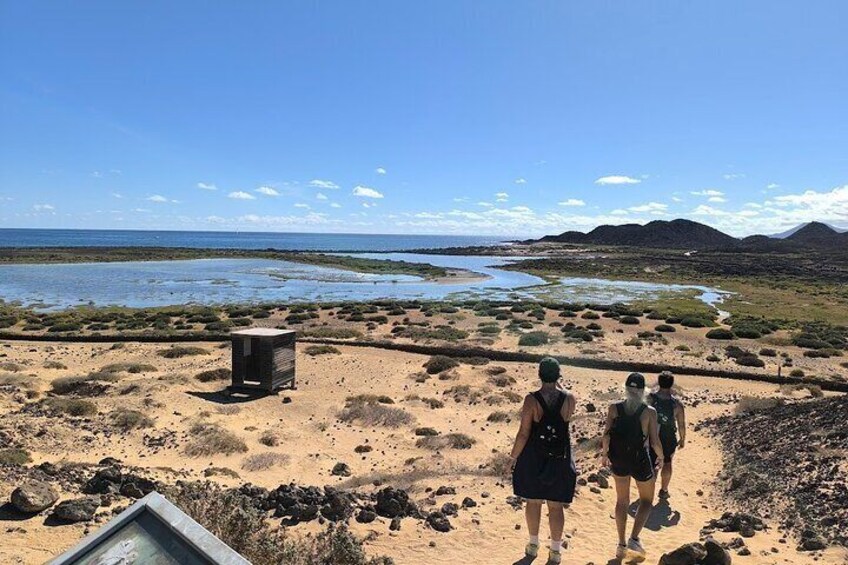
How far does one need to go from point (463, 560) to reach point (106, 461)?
7.57 metres

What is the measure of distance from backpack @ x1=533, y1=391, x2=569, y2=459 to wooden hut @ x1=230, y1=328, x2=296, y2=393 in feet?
46.4

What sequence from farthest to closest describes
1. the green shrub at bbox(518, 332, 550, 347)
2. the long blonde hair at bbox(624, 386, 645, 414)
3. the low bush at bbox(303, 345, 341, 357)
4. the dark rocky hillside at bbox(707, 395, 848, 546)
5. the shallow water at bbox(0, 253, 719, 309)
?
the shallow water at bbox(0, 253, 719, 309), the green shrub at bbox(518, 332, 550, 347), the low bush at bbox(303, 345, 341, 357), the dark rocky hillside at bbox(707, 395, 848, 546), the long blonde hair at bbox(624, 386, 645, 414)

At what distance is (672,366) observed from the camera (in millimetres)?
24234

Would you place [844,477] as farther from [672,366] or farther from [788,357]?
[788,357]

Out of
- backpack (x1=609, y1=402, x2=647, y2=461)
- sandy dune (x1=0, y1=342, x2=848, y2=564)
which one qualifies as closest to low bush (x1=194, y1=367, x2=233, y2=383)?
sandy dune (x1=0, y1=342, x2=848, y2=564)

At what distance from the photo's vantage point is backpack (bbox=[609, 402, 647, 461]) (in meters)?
6.30

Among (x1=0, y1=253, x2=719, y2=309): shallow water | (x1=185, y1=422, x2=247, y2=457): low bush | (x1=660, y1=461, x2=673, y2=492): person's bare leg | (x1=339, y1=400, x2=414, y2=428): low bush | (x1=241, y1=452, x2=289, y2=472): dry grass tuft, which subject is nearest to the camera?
(x1=660, y1=461, x2=673, y2=492): person's bare leg

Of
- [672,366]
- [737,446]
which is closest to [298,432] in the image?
[737,446]

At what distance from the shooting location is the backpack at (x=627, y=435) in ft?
20.7

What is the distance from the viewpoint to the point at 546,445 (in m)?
6.04

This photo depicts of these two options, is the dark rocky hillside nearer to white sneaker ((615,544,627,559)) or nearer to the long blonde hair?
white sneaker ((615,544,627,559))

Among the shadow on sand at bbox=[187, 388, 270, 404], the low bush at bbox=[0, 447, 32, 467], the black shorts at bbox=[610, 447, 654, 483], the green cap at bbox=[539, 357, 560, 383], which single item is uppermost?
the green cap at bbox=[539, 357, 560, 383]

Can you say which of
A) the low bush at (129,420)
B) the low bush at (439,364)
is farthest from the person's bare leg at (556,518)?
the low bush at (439,364)

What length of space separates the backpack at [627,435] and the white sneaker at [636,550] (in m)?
1.44
